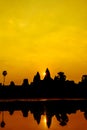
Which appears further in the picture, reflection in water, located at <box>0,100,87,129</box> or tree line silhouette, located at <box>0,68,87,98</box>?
tree line silhouette, located at <box>0,68,87,98</box>

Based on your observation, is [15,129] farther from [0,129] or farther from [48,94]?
[48,94]

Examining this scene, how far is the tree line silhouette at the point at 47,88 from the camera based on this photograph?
125 m

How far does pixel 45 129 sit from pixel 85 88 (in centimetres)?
11264

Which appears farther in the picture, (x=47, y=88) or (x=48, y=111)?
(x=47, y=88)

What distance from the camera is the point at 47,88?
461 feet

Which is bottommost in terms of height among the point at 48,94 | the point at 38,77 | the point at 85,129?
the point at 85,129

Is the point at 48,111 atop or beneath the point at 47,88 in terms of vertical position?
beneath

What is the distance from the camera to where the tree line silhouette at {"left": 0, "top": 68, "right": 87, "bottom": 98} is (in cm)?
12494

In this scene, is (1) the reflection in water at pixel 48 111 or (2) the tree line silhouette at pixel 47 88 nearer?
(1) the reflection in water at pixel 48 111

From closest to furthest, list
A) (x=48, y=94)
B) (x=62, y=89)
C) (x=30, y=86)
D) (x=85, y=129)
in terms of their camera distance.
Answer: (x=85, y=129) → (x=48, y=94) → (x=62, y=89) → (x=30, y=86)

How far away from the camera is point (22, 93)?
424 feet

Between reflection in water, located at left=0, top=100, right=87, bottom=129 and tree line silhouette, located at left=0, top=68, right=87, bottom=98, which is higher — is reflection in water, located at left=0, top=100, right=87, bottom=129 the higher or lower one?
the lower one

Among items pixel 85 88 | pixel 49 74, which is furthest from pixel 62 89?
pixel 49 74

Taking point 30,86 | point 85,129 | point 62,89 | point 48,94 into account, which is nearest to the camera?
point 85,129
